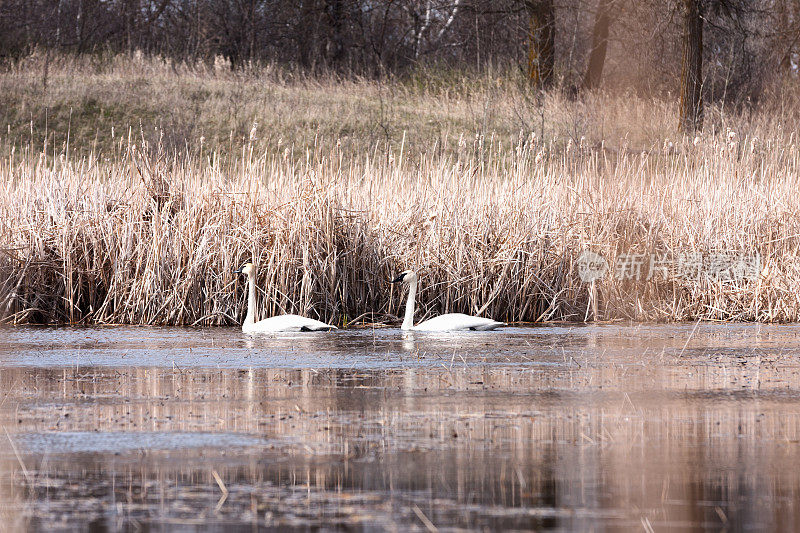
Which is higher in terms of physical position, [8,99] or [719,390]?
[8,99]

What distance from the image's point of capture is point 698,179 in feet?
39.6

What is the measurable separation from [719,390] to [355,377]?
2.11 metres

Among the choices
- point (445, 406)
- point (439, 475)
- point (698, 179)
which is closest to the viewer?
point (439, 475)

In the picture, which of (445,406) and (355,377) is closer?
(445,406)

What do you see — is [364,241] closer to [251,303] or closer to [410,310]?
[410,310]

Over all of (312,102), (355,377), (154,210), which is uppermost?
(312,102)

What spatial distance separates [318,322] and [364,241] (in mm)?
1454

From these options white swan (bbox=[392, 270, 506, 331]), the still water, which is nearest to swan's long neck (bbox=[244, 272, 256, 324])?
white swan (bbox=[392, 270, 506, 331])

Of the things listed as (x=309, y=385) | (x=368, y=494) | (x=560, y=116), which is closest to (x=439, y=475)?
(x=368, y=494)

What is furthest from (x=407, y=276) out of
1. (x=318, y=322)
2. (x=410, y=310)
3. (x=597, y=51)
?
(x=597, y=51)

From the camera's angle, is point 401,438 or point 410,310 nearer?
point 401,438

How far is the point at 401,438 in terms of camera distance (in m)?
5.19

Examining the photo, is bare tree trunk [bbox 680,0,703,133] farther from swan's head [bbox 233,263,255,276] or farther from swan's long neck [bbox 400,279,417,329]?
swan's head [bbox 233,263,255,276]

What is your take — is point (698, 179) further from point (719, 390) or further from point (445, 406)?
point (445, 406)
